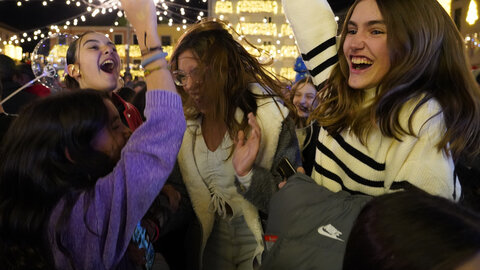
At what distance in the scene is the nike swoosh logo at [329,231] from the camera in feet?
4.81

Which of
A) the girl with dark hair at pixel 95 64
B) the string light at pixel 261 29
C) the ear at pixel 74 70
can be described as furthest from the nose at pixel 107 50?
the string light at pixel 261 29

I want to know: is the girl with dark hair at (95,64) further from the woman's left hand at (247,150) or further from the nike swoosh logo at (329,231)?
the nike swoosh logo at (329,231)

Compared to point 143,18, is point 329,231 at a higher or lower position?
lower

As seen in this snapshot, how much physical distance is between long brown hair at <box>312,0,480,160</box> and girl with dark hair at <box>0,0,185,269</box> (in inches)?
27.5

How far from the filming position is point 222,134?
244 centimetres

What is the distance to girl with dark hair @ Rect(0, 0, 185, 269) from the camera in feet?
4.99

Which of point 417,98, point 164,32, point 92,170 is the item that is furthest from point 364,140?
point 164,32

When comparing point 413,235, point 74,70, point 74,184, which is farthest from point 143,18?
point 74,70

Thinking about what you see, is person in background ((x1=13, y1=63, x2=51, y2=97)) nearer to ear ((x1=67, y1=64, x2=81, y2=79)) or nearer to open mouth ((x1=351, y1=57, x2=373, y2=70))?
ear ((x1=67, y1=64, x2=81, y2=79))

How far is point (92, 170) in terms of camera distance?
1.65 meters

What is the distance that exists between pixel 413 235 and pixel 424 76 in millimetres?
895

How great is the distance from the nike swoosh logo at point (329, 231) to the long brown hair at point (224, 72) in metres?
0.96

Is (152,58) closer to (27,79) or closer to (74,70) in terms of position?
(74,70)

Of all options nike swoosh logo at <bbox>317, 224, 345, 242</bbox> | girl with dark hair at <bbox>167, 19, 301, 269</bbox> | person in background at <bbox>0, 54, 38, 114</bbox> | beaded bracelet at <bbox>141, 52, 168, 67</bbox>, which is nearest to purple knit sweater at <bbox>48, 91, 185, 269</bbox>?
beaded bracelet at <bbox>141, 52, 168, 67</bbox>
